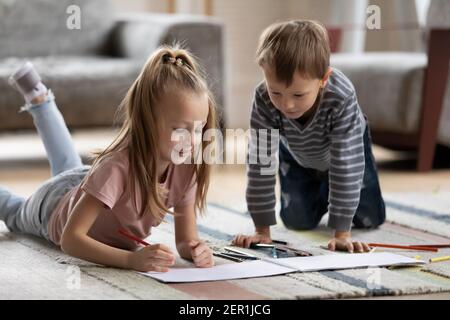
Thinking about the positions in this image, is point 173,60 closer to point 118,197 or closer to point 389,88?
point 118,197

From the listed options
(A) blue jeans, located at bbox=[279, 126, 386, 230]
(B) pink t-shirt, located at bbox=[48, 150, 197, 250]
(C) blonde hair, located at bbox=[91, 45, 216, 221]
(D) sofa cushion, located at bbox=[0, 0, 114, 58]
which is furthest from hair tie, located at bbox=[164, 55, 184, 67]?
(D) sofa cushion, located at bbox=[0, 0, 114, 58]

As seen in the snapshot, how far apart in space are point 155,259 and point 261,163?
0.44 metres

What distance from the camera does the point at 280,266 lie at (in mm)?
1630

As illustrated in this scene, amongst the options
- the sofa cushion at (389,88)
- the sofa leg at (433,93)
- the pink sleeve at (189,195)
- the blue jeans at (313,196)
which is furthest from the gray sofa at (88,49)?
the pink sleeve at (189,195)

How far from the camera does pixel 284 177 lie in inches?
84.3

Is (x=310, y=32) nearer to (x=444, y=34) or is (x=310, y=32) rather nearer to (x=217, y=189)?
(x=217, y=189)

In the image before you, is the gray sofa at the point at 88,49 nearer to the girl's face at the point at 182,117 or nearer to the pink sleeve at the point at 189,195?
the pink sleeve at the point at 189,195

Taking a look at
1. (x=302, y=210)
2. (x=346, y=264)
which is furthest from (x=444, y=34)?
(x=346, y=264)

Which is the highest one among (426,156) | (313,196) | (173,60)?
(173,60)

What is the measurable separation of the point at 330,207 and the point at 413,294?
0.43 m

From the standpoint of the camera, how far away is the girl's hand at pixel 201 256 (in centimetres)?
163

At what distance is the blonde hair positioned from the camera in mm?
1591

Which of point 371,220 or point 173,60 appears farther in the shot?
point 371,220

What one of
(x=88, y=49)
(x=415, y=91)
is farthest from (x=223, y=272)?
(x=88, y=49)
